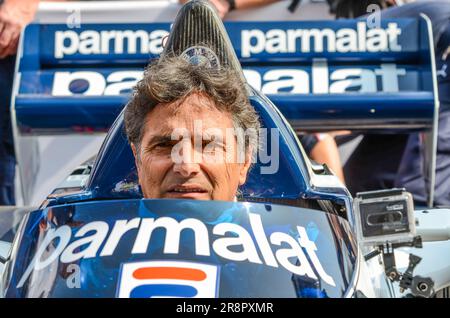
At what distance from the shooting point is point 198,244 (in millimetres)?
1808

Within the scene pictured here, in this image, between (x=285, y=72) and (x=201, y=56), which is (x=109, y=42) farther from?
(x=201, y=56)

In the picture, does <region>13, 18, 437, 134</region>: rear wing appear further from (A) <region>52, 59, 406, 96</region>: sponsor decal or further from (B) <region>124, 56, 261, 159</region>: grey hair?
(B) <region>124, 56, 261, 159</region>: grey hair

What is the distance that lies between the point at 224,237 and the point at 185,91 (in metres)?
0.45

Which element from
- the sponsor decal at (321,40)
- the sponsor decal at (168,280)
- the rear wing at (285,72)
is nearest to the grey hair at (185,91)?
the sponsor decal at (168,280)

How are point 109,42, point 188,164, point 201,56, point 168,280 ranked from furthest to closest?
point 109,42 < point 201,56 < point 188,164 < point 168,280

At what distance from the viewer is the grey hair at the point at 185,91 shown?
2182 millimetres

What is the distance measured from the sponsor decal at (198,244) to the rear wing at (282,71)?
146cm

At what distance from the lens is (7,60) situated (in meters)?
4.16

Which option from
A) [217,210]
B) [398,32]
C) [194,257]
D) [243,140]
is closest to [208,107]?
[243,140]

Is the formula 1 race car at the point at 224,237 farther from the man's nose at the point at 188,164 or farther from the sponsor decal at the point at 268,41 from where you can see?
the sponsor decal at the point at 268,41

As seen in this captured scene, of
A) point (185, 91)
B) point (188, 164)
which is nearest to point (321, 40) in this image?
point (185, 91)

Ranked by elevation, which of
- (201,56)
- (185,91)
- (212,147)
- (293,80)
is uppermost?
(293,80)

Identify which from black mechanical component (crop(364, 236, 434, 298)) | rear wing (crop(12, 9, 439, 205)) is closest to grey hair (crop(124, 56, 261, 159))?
black mechanical component (crop(364, 236, 434, 298))
